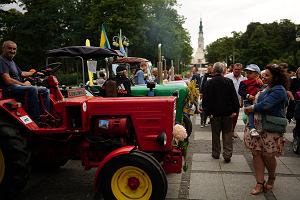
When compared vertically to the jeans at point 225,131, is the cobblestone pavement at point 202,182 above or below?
below

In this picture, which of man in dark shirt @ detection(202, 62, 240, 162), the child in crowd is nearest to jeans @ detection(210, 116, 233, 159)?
man in dark shirt @ detection(202, 62, 240, 162)

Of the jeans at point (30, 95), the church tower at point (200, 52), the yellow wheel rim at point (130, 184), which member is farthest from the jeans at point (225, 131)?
the church tower at point (200, 52)

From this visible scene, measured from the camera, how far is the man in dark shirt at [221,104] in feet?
22.1

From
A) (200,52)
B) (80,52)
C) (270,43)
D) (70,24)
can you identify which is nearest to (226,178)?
(80,52)

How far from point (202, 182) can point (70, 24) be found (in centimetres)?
4005

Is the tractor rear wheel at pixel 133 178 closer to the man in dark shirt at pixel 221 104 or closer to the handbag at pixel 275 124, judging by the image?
the handbag at pixel 275 124

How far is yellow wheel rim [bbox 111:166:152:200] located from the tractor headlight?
0.50 m

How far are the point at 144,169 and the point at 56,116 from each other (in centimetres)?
183

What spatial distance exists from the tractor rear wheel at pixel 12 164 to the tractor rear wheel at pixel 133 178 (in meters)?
0.97

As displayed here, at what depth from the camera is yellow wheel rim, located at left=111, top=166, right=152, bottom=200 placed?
431 cm

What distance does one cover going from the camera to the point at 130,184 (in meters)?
4.38

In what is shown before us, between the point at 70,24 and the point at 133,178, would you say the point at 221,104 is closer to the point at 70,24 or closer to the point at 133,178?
the point at 133,178

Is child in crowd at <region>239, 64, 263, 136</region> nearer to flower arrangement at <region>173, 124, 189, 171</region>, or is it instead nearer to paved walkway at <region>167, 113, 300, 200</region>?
paved walkway at <region>167, 113, 300, 200</region>

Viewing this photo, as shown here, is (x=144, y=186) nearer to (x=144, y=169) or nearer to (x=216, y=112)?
(x=144, y=169)
